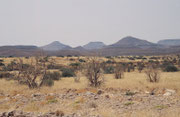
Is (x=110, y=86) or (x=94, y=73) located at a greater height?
(x=94, y=73)

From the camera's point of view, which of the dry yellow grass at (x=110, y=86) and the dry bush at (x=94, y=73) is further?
the dry bush at (x=94, y=73)

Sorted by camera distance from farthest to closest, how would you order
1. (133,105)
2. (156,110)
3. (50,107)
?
(50,107) < (133,105) < (156,110)

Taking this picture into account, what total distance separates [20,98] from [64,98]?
292 cm

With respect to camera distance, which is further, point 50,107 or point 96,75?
point 96,75

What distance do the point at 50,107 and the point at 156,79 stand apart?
51.6 ft

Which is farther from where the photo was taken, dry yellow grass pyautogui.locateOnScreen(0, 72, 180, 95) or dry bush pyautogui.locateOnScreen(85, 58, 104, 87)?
dry bush pyautogui.locateOnScreen(85, 58, 104, 87)

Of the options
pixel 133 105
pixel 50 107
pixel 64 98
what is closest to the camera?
pixel 133 105

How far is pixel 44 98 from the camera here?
1180cm

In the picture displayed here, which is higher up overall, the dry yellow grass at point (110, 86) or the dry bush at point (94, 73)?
the dry bush at point (94, 73)

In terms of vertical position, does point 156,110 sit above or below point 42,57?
below

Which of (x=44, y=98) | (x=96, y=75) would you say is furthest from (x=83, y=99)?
(x=96, y=75)

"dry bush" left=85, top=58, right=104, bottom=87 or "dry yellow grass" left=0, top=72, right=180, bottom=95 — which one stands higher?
"dry bush" left=85, top=58, right=104, bottom=87

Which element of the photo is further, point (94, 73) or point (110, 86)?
point (94, 73)

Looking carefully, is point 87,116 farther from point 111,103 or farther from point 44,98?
point 44,98
